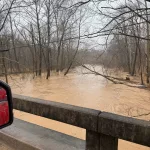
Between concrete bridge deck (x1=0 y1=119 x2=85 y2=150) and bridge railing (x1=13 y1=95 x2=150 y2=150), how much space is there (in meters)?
0.36

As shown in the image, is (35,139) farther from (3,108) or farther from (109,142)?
(3,108)

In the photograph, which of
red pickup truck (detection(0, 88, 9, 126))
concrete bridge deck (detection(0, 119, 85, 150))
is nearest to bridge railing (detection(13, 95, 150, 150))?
concrete bridge deck (detection(0, 119, 85, 150))

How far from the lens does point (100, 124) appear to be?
7.37 ft

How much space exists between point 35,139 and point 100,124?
109 centimetres

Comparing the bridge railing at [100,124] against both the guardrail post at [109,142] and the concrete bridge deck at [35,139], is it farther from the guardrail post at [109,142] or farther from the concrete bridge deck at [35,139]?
the concrete bridge deck at [35,139]

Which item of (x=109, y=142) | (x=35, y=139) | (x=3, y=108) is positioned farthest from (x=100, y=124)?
(x=3, y=108)

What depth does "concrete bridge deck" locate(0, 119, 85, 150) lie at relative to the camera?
2.77 m

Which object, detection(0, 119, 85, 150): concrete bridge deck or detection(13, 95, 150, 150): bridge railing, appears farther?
detection(0, 119, 85, 150): concrete bridge deck

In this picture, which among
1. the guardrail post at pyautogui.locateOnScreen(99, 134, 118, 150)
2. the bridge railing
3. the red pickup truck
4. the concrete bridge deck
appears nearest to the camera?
the red pickup truck

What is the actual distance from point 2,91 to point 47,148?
1.94 m

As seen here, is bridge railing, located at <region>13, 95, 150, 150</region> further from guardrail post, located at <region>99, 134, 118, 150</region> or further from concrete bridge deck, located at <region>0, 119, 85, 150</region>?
concrete bridge deck, located at <region>0, 119, 85, 150</region>

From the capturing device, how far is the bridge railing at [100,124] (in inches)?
79.7

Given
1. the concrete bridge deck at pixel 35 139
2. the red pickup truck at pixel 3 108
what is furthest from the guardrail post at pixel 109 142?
the red pickup truck at pixel 3 108

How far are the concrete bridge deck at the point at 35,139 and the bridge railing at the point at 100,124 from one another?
14.1 inches
